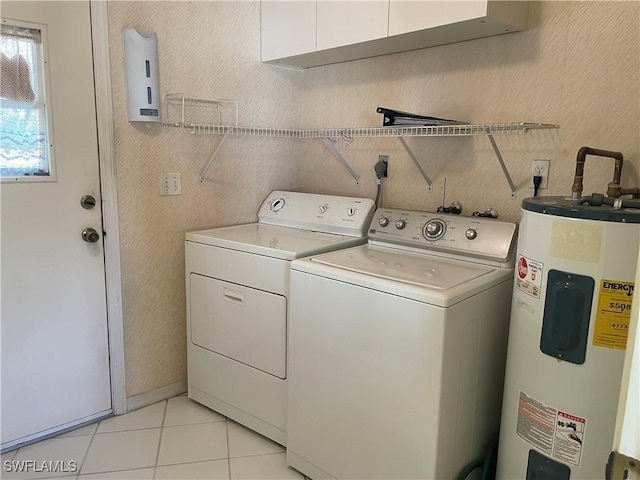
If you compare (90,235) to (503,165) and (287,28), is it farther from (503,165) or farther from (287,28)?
(503,165)

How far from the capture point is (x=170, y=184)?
2.42 m

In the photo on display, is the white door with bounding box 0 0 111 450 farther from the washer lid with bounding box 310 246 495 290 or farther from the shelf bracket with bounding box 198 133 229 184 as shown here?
the washer lid with bounding box 310 246 495 290

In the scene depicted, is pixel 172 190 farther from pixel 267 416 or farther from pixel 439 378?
pixel 439 378

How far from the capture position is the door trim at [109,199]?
82.9 inches

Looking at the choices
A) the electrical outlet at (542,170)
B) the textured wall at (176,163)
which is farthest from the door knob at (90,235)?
the electrical outlet at (542,170)

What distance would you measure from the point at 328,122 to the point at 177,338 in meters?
1.47

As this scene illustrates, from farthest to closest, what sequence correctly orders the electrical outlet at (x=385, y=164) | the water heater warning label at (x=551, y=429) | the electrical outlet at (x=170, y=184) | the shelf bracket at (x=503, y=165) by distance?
the electrical outlet at (x=385, y=164) → the electrical outlet at (x=170, y=184) → the shelf bracket at (x=503, y=165) → the water heater warning label at (x=551, y=429)

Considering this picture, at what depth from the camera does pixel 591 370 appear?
4.56ft

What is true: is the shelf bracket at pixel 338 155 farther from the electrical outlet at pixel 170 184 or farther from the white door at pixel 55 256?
the white door at pixel 55 256

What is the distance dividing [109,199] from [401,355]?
4.89 ft

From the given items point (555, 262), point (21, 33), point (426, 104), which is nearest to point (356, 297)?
point (555, 262)

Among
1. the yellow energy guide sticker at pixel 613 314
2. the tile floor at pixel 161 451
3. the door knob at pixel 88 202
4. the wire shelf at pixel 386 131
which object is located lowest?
the tile floor at pixel 161 451

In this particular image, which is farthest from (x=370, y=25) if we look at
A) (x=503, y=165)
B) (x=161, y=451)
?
(x=161, y=451)

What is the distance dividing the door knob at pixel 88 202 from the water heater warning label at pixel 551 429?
190cm
